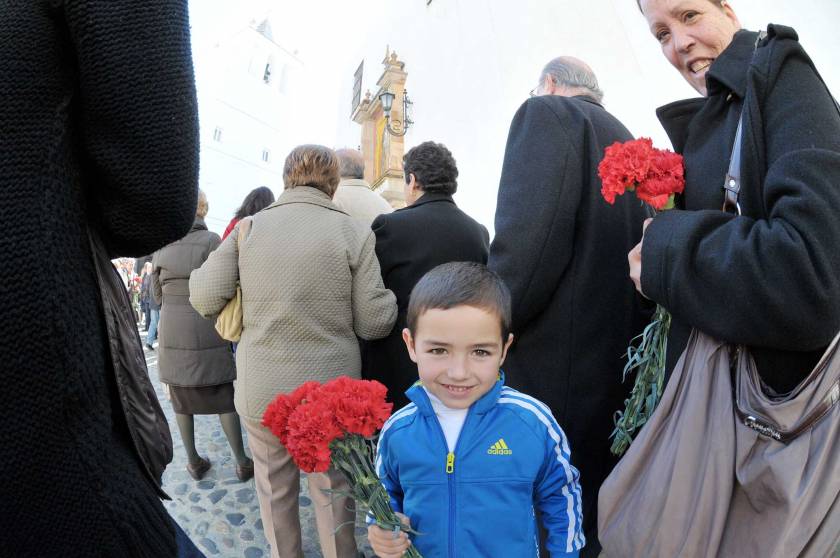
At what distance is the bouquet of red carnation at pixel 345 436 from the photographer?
1103 mm

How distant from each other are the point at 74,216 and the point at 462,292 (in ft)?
2.78

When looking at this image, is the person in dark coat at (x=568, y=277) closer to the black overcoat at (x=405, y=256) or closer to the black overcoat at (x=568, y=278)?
the black overcoat at (x=568, y=278)

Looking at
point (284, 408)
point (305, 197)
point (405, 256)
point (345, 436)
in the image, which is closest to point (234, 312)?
point (305, 197)

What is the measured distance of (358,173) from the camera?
10.6 ft

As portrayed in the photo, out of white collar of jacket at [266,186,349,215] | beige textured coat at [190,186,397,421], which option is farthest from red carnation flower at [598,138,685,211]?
white collar of jacket at [266,186,349,215]

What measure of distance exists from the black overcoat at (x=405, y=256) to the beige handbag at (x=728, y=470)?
1379 mm

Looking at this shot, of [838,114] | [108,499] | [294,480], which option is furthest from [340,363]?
[838,114]

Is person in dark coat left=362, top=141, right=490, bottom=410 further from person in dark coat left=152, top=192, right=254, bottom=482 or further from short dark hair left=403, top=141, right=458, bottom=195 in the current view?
person in dark coat left=152, top=192, right=254, bottom=482

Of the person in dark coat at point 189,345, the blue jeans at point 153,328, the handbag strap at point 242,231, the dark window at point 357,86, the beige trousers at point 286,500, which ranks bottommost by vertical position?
the blue jeans at point 153,328

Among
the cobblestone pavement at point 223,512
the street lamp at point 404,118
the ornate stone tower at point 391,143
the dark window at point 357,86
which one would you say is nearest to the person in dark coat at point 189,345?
the cobblestone pavement at point 223,512

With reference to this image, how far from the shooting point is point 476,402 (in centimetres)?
128

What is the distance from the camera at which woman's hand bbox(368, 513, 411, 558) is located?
112 cm

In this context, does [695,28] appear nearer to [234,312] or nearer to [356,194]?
[234,312]

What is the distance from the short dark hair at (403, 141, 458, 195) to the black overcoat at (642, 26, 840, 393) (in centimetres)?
144
